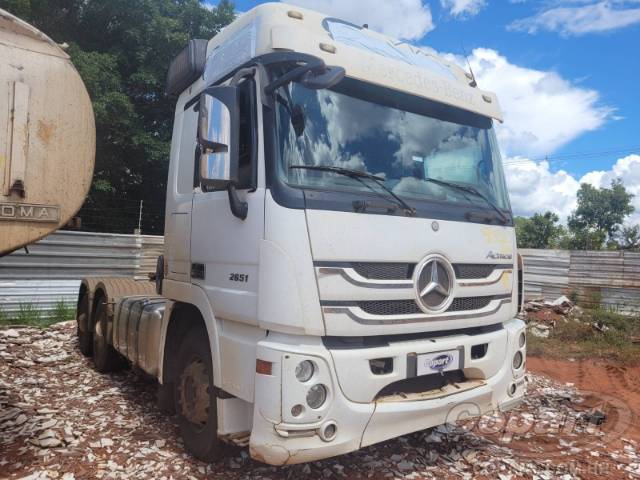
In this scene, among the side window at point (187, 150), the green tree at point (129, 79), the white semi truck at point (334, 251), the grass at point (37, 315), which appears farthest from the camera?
the green tree at point (129, 79)

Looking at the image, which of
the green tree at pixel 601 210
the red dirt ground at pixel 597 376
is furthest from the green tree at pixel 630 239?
the red dirt ground at pixel 597 376

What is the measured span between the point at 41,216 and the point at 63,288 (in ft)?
22.4

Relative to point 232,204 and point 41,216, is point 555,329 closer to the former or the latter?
point 232,204

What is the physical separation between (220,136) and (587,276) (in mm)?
11834

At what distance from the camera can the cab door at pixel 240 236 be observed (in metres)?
3.06

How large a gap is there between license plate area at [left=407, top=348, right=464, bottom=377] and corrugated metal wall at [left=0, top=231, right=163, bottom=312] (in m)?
8.21

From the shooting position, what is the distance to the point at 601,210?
90.8ft

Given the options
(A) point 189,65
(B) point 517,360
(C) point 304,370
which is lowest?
(B) point 517,360

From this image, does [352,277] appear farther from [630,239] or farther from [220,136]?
[630,239]

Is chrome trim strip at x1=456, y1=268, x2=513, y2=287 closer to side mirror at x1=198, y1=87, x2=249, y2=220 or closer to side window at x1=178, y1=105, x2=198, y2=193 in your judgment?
side mirror at x1=198, y1=87, x2=249, y2=220

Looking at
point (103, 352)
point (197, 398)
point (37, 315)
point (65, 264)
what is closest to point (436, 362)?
point (197, 398)

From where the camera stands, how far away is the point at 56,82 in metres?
3.52

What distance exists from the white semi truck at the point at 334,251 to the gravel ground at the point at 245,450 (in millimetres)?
472

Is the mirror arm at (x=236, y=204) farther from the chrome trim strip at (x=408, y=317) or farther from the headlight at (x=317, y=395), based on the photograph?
the headlight at (x=317, y=395)
